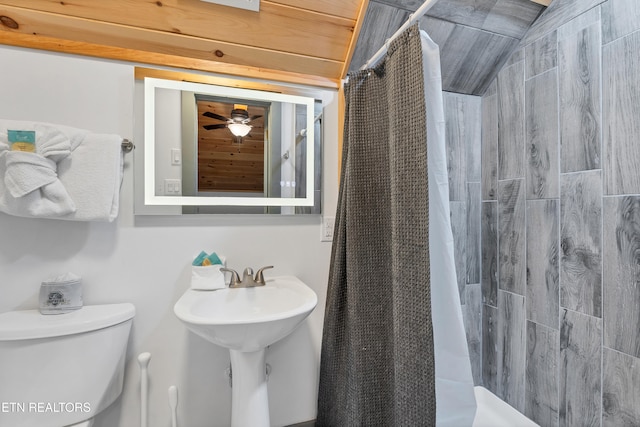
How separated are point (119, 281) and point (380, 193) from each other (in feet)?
3.77

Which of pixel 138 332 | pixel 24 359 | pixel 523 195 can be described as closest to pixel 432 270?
pixel 523 195

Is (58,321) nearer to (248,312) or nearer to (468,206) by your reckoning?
(248,312)

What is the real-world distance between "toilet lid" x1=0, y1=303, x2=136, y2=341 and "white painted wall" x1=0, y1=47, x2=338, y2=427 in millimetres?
85

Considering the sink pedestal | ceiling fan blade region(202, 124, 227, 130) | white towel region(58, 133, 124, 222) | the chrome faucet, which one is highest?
ceiling fan blade region(202, 124, 227, 130)

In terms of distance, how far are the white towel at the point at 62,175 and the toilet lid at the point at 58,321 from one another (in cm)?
36

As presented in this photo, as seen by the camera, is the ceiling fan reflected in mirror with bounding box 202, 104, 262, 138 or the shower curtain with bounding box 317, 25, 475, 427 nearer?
the shower curtain with bounding box 317, 25, 475, 427

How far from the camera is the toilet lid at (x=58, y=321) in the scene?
95cm

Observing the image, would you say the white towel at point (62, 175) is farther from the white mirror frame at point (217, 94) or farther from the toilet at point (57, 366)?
the toilet at point (57, 366)

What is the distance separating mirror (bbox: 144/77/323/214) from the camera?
4.19 feet

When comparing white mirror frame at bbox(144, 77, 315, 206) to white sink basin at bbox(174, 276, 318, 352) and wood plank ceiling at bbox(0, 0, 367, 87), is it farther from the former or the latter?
white sink basin at bbox(174, 276, 318, 352)

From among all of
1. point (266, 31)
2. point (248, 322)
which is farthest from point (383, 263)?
point (266, 31)

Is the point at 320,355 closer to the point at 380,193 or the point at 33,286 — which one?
the point at 380,193

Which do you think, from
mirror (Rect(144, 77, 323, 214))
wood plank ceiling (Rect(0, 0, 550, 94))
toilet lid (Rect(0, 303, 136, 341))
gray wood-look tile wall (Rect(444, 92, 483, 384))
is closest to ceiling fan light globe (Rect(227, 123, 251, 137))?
mirror (Rect(144, 77, 323, 214))

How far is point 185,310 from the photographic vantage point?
96 cm
